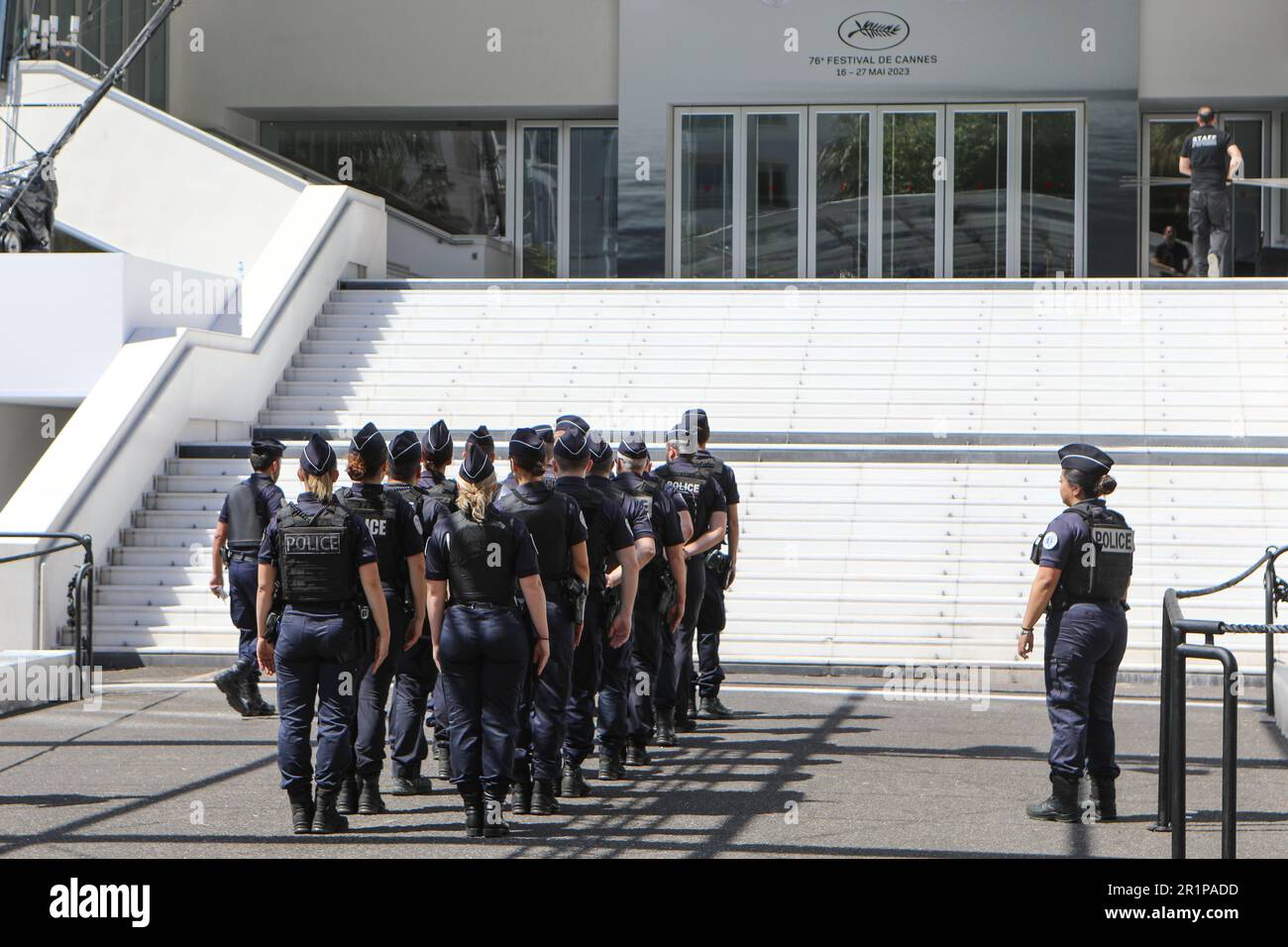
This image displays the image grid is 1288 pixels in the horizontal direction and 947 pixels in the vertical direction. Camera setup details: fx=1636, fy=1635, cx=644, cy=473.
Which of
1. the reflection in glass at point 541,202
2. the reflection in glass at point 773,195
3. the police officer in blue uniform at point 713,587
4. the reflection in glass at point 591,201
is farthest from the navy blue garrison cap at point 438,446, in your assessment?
the reflection in glass at point 541,202

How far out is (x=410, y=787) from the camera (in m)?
8.47

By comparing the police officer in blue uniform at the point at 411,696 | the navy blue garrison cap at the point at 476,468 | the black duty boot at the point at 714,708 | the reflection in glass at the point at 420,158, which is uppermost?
the reflection in glass at the point at 420,158

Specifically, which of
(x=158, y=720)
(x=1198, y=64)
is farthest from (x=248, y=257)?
(x=1198, y=64)

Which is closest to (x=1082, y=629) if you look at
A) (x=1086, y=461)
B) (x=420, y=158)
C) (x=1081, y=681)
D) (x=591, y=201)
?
(x=1081, y=681)

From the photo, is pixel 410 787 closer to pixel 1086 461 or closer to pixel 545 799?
pixel 545 799

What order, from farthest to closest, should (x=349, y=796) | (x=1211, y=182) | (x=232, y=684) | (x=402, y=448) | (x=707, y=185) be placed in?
(x=707, y=185), (x=1211, y=182), (x=232, y=684), (x=402, y=448), (x=349, y=796)

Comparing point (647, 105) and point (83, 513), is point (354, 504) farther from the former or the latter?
point (647, 105)

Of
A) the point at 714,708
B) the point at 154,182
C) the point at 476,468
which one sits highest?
the point at 154,182

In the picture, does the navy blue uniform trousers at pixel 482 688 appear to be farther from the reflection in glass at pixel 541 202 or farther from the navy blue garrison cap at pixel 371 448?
the reflection in glass at pixel 541 202

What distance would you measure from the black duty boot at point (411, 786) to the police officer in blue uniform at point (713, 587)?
284 cm

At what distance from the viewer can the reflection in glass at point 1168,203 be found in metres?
28.4

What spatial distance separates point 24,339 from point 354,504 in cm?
1076

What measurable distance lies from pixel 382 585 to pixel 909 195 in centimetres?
2107

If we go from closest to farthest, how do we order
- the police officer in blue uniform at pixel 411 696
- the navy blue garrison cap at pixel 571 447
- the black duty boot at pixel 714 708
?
1. the navy blue garrison cap at pixel 571 447
2. the police officer in blue uniform at pixel 411 696
3. the black duty boot at pixel 714 708
